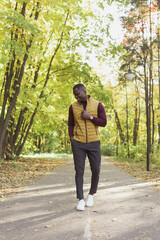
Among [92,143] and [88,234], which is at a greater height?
[92,143]

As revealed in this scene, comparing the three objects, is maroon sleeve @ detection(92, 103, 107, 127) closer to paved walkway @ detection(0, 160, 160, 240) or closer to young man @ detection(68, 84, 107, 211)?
young man @ detection(68, 84, 107, 211)

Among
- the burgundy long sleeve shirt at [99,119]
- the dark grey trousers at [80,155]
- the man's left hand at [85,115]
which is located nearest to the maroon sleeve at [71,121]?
the burgundy long sleeve shirt at [99,119]

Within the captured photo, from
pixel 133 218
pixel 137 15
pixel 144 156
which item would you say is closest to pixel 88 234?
pixel 133 218

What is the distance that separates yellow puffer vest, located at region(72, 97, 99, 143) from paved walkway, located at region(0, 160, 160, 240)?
3.96 feet

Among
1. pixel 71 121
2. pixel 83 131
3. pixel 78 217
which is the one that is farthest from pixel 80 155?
pixel 78 217

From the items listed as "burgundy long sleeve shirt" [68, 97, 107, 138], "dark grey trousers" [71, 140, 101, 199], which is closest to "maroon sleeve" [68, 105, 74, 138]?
"burgundy long sleeve shirt" [68, 97, 107, 138]

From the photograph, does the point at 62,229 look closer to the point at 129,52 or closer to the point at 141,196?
the point at 141,196

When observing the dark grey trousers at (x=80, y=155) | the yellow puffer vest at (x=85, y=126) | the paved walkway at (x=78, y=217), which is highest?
the yellow puffer vest at (x=85, y=126)

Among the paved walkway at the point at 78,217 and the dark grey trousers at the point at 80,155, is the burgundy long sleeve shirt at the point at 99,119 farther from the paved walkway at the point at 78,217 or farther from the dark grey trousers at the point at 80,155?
the paved walkway at the point at 78,217

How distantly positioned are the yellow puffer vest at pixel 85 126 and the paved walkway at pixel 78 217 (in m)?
1.21

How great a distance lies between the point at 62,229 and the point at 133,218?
1.14 metres

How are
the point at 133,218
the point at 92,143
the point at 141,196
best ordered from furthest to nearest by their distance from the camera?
the point at 141,196, the point at 92,143, the point at 133,218

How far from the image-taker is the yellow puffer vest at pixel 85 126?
4.67 m

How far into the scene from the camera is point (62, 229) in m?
3.58
